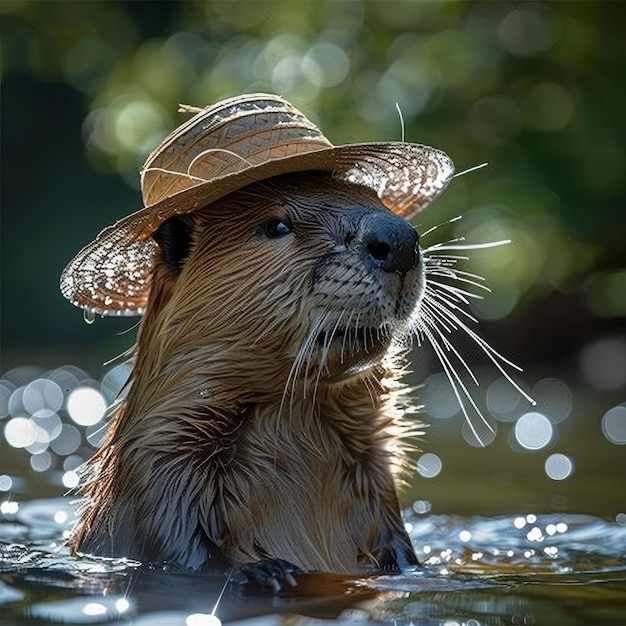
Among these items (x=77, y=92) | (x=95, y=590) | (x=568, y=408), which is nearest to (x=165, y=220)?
(x=95, y=590)

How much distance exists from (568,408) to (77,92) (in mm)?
9082

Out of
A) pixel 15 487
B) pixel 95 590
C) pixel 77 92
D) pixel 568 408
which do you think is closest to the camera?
pixel 95 590

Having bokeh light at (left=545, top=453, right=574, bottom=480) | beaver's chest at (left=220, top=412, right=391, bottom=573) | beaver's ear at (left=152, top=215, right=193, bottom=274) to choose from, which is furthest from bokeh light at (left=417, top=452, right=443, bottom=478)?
beaver's ear at (left=152, top=215, right=193, bottom=274)

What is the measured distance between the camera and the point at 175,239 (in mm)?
3170

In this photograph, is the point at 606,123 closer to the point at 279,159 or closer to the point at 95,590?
the point at 279,159

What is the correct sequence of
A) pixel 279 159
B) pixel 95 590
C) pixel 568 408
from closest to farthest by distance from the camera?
1. pixel 95 590
2. pixel 279 159
3. pixel 568 408

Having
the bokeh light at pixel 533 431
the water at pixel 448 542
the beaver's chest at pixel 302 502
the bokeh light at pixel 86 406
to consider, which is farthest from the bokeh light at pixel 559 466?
the bokeh light at pixel 86 406

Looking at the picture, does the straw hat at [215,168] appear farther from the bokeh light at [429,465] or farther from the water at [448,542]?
the bokeh light at [429,465]

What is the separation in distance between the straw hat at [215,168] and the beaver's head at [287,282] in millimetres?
66

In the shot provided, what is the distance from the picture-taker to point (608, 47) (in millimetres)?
8336

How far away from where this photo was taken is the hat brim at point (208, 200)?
9.91 ft

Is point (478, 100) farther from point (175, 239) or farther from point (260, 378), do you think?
point (260, 378)

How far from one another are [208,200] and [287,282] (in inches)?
10.8

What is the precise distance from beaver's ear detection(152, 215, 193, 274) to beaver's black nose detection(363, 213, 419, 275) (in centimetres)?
48
